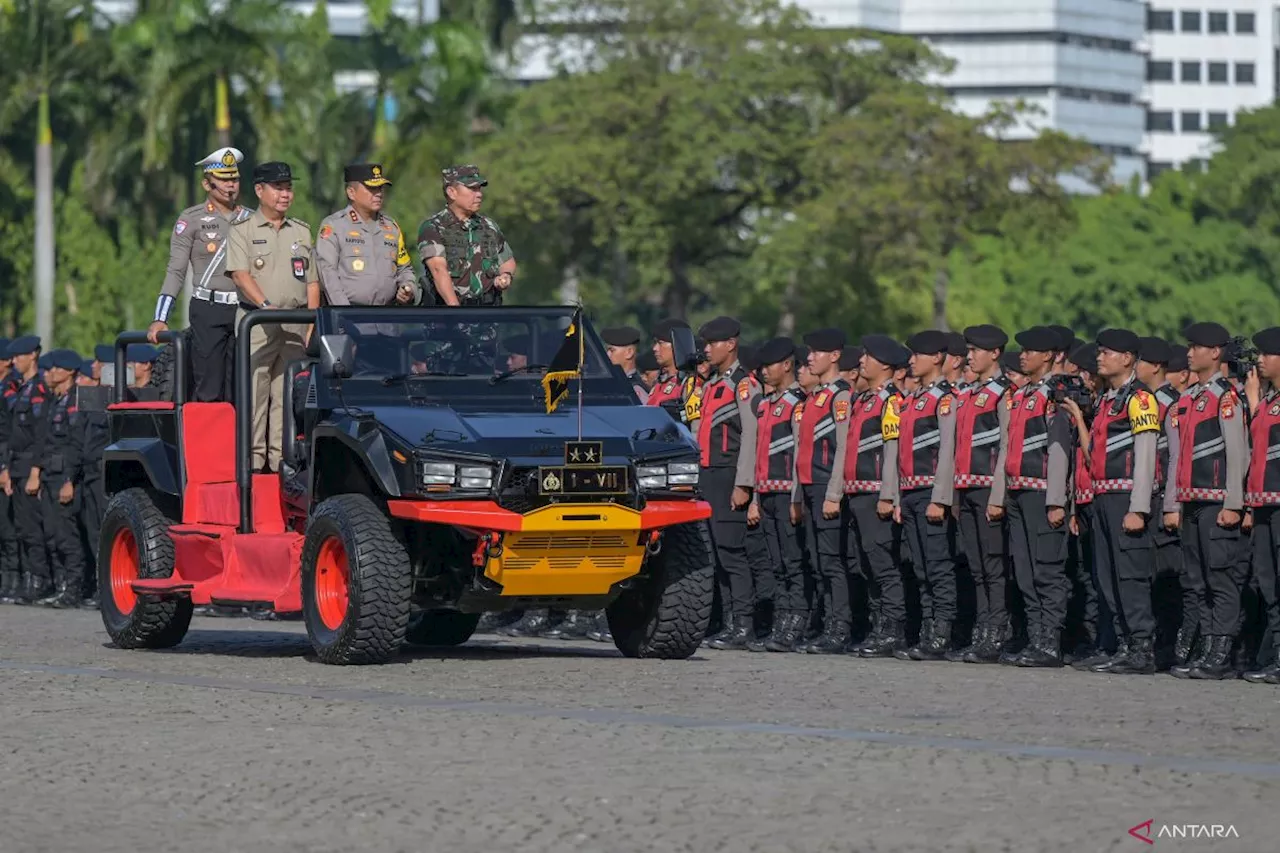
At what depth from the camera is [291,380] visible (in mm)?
15352

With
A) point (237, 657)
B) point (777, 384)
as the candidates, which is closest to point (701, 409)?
point (777, 384)

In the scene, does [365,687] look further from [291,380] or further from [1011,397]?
[1011,397]

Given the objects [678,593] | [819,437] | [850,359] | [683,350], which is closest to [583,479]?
[678,593]

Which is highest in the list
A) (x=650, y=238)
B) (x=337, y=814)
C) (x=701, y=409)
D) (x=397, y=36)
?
(x=397, y=36)

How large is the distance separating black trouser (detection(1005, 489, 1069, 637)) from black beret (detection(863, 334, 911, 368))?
5.57 ft

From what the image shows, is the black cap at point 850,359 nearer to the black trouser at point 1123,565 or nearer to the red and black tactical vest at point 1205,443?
the black trouser at point 1123,565

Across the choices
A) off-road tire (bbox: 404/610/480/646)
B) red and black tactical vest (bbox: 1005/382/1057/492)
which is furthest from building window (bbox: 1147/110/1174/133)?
off-road tire (bbox: 404/610/480/646)

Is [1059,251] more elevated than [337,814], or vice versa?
[1059,251]

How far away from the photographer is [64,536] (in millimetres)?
23234

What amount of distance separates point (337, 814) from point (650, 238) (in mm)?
56074

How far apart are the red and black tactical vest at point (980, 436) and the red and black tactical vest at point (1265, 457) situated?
189 centimetres

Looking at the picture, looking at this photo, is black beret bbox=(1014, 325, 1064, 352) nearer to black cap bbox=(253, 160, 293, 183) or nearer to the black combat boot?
the black combat boot

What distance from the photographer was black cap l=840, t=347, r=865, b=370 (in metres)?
18.8

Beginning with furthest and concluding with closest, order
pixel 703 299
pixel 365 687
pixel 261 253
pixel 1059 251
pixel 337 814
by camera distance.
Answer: pixel 1059 251 < pixel 703 299 < pixel 261 253 < pixel 365 687 < pixel 337 814
